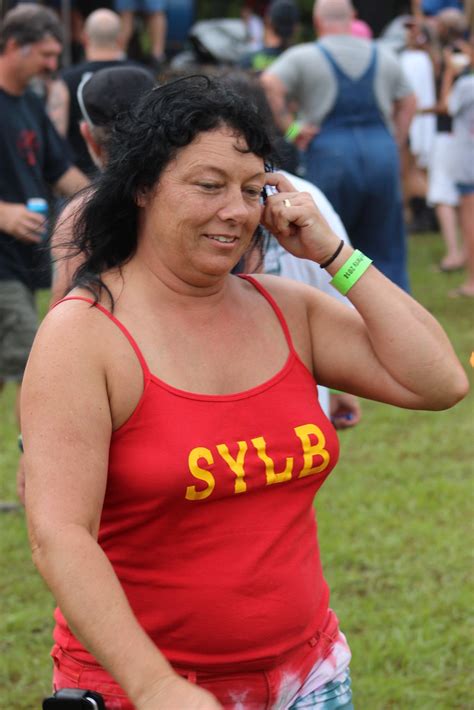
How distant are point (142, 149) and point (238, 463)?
23.5 inches

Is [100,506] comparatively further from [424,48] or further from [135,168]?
[424,48]

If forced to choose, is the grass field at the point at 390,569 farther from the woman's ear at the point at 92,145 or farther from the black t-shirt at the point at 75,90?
the black t-shirt at the point at 75,90

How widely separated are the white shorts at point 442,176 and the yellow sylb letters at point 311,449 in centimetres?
829

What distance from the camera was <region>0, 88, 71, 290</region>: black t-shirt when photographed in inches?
220

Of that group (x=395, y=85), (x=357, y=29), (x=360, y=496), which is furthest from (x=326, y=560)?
(x=357, y=29)

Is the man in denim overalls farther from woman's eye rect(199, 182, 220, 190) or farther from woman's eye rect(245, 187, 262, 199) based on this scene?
woman's eye rect(199, 182, 220, 190)

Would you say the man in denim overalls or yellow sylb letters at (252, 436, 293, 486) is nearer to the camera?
yellow sylb letters at (252, 436, 293, 486)

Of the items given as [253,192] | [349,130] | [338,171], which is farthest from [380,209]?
[253,192]

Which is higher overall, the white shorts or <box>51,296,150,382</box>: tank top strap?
<box>51,296,150,382</box>: tank top strap

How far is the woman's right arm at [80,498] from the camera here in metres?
1.87

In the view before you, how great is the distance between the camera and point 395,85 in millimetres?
7828

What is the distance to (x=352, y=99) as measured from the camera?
7.42 metres

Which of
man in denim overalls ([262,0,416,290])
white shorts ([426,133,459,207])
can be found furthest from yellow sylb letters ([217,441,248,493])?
white shorts ([426,133,459,207])

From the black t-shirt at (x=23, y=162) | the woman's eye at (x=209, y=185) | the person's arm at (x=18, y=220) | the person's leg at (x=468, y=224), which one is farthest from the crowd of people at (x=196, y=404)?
the person's leg at (x=468, y=224)
